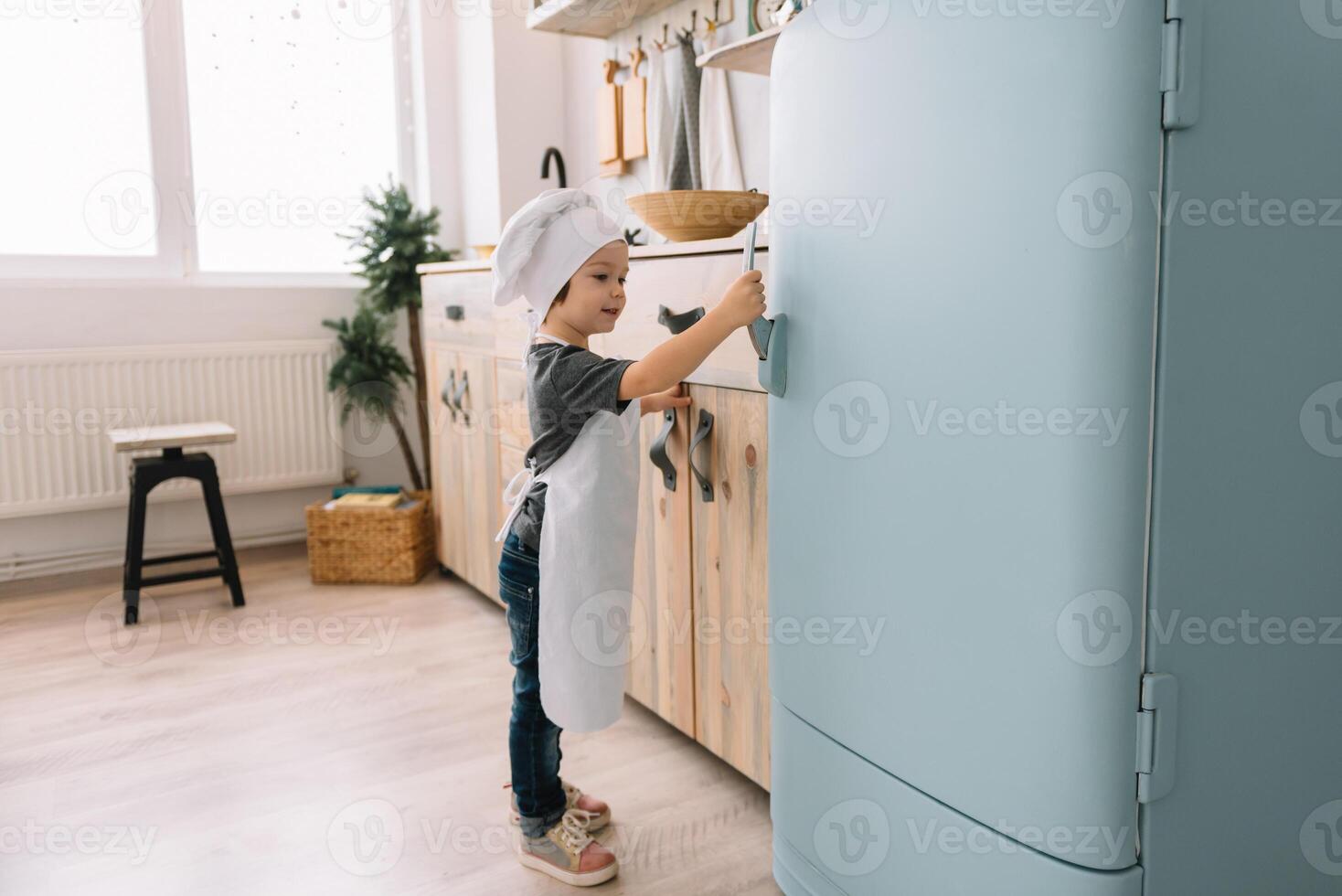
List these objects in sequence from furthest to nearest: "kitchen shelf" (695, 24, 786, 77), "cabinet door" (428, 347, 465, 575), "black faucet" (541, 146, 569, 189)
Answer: "black faucet" (541, 146, 569, 189), "cabinet door" (428, 347, 465, 575), "kitchen shelf" (695, 24, 786, 77)

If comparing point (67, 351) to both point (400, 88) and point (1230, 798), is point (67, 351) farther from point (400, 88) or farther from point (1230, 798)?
point (1230, 798)

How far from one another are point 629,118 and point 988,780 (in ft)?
7.58

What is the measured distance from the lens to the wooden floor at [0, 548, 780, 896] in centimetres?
155

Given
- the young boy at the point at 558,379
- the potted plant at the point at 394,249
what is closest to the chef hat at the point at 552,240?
the young boy at the point at 558,379

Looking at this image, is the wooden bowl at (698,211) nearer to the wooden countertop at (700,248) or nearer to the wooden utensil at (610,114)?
the wooden countertop at (700,248)

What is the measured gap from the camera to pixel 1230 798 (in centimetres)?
103

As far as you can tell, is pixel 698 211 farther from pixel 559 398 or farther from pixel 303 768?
pixel 303 768

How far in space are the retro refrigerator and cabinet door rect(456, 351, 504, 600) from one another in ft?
5.26

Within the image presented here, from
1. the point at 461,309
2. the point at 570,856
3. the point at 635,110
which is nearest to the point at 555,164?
the point at 635,110

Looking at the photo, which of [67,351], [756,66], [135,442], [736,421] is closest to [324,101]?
[67,351]

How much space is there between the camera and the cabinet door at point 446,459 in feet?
9.50

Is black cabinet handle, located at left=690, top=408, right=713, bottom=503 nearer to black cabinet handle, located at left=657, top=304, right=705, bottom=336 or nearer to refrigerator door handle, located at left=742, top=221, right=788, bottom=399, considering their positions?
black cabinet handle, located at left=657, top=304, right=705, bottom=336

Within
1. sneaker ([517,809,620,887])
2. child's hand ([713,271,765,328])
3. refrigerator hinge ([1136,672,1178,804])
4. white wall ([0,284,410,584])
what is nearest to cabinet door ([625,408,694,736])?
sneaker ([517,809,620,887])

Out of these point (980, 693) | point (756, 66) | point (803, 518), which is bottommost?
point (980, 693)
